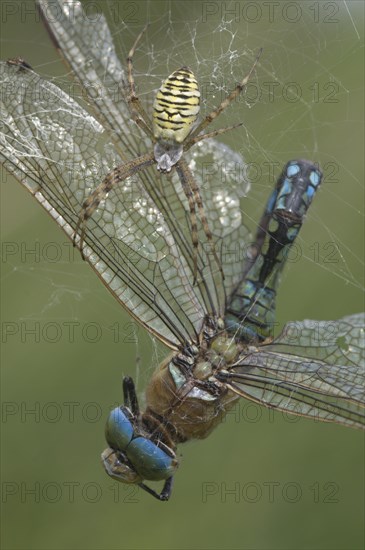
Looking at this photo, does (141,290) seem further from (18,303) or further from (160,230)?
(18,303)

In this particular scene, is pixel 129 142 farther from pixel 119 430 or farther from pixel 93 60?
pixel 119 430

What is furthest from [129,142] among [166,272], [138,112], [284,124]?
[284,124]

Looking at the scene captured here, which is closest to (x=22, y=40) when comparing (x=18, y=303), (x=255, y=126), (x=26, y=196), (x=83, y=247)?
(x=26, y=196)

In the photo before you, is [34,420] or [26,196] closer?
[34,420]

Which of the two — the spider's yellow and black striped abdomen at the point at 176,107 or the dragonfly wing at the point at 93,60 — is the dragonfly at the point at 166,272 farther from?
the spider's yellow and black striped abdomen at the point at 176,107

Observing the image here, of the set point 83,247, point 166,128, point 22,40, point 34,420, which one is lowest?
point 34,420

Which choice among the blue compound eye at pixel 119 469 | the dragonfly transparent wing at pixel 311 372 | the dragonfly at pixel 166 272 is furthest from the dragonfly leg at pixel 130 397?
the dragonfly transparent wing at pixel 311 372

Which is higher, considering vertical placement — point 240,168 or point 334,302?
point 240,168
